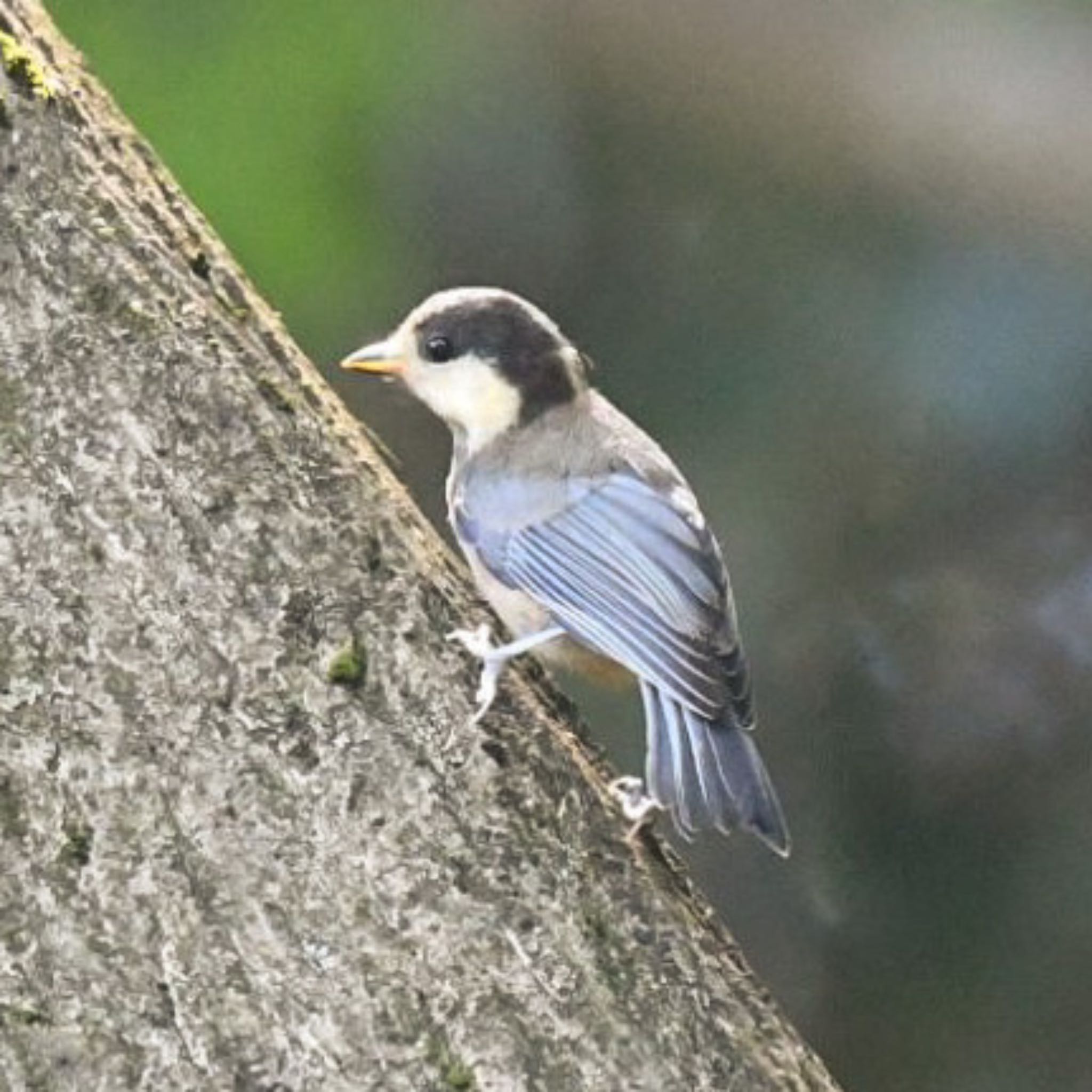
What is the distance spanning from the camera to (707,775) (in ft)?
6.59

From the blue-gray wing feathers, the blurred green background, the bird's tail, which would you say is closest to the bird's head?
the blue-gray wing feathers

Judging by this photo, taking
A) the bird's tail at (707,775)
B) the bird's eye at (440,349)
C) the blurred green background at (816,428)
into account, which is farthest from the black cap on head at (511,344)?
the blurred green background at (816,428)

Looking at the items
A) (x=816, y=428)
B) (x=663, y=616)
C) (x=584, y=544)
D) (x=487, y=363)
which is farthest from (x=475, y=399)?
(x=816, y=428)

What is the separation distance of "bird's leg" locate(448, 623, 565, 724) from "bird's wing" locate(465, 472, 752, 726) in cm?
17

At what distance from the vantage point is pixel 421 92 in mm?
3215

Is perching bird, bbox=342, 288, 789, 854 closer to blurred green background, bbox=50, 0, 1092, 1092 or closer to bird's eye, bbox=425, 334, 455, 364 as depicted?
bird's eye, bbox=425, 334, 455, 364

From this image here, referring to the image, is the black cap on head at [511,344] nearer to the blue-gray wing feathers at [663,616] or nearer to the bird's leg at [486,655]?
the blue-gray wing feathers at [663,616]

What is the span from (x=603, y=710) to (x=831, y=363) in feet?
1.60

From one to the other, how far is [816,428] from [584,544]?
3.72 ft

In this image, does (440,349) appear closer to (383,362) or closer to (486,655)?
(383,362)

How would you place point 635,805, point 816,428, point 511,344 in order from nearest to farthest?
point 635,805
point 511,344
point 816,428

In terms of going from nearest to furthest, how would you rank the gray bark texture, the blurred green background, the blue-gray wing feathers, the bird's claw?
1. the gray bark texture
2. the bird's claw
3. the blue-gray wing feathers
4. the blurred green background

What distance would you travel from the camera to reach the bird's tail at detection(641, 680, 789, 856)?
1.98 metres

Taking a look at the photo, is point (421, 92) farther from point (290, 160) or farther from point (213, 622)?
point (213, 622)
